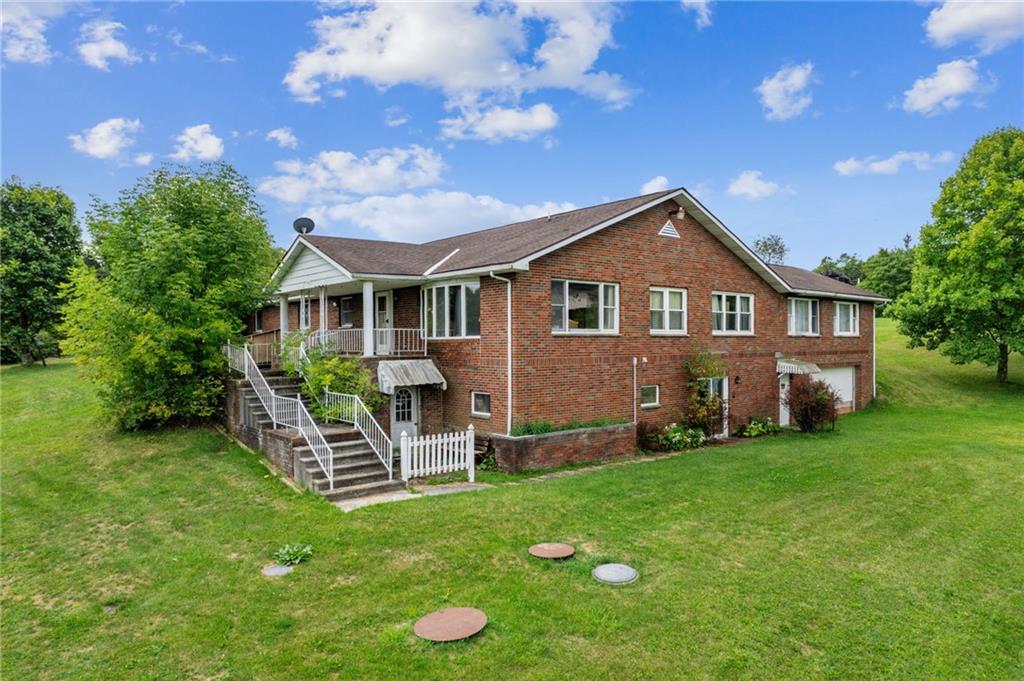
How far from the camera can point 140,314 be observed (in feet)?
49.6

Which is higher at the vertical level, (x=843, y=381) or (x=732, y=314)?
(x=732, y=314)

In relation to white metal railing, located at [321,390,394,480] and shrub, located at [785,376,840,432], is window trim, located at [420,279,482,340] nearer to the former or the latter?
white metal railing, located at [321,390,394,480]

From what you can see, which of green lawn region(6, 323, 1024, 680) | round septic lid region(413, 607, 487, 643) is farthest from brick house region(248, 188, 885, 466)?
round septic lid region(413, 607, 487, 643)

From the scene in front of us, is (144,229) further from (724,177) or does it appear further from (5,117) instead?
(724,177)

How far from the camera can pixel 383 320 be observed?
18328 mm

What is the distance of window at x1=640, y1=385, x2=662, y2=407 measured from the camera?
55.1ft

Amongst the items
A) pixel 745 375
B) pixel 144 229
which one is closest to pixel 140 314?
pixel 144 229

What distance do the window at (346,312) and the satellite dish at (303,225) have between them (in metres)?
4.00

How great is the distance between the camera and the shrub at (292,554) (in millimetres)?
7910

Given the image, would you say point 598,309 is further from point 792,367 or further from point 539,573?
point 539,573

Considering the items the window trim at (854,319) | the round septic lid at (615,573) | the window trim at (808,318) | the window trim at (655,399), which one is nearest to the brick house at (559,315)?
the window trim at (655,399)

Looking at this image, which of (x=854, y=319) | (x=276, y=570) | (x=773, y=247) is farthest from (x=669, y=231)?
(x=773, y=247)

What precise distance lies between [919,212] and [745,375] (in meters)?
18.7

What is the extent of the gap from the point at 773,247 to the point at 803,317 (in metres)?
77.5
